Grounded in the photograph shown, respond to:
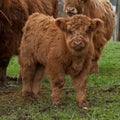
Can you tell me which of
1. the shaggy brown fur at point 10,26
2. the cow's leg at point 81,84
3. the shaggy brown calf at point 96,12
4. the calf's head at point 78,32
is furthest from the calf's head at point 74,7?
the calf's head at point 78,32

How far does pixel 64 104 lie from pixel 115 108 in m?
0.70

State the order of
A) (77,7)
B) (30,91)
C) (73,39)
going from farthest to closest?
(77,7) < (30,91) < (73,39)

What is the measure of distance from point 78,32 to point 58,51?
450 millimetres

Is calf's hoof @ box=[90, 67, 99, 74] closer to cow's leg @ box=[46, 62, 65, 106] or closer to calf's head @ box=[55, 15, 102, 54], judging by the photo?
cow's leg @ box=[46, 62, 65, 106]

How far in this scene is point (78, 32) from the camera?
6164 mm

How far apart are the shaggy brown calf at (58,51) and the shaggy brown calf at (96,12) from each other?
2.32 metres

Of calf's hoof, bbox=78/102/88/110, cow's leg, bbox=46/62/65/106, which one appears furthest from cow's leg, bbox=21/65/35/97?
calf's hoof, bbox=78/102/88/110

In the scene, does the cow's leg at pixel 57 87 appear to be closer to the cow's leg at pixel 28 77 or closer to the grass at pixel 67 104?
the grass at pixel 67 104

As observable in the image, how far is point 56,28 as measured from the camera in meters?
6.81

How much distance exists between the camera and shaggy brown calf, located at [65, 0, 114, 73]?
961 cm

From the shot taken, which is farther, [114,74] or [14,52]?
[114,74]

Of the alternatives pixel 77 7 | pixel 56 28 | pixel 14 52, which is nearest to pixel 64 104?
pixel 56 28

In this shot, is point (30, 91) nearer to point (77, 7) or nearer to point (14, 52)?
point (14, 52)

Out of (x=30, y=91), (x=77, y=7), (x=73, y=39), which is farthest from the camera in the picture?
(x=77, y=7)
